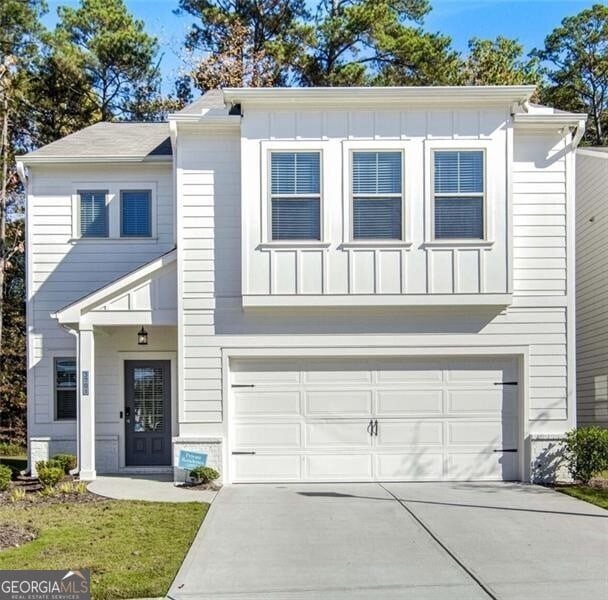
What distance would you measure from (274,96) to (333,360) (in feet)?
13.9

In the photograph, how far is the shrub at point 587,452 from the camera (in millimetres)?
10883

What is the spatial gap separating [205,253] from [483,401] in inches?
200

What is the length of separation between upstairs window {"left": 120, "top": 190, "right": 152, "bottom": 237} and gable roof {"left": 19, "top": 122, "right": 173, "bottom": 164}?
0.69 metres

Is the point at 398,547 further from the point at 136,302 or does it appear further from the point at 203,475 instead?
the point at 136,302

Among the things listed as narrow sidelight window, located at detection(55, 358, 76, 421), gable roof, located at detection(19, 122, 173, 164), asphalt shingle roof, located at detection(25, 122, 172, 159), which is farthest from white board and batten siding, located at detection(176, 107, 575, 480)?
narrow sidelight window, located at detection(55, 358, 76, 421)

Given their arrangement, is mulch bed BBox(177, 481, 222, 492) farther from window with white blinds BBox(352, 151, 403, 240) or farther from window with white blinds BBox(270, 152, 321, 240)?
window with white blinds BBox(352, 151, 403, 240)

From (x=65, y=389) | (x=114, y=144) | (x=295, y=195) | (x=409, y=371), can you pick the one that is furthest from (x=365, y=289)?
(x=114, y=144)

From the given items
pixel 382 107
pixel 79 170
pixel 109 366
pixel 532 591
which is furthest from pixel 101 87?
pixel 532 591

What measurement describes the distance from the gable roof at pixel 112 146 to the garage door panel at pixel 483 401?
692 centimetres

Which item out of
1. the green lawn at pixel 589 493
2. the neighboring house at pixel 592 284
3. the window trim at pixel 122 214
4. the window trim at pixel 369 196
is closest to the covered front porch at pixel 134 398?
the window trim at pixel 122 214

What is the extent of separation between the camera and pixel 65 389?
542 inches

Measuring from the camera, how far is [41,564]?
21.5ft

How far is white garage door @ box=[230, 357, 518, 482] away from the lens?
11578 millimetres

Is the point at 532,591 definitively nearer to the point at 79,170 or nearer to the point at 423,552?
the point at 423,552
